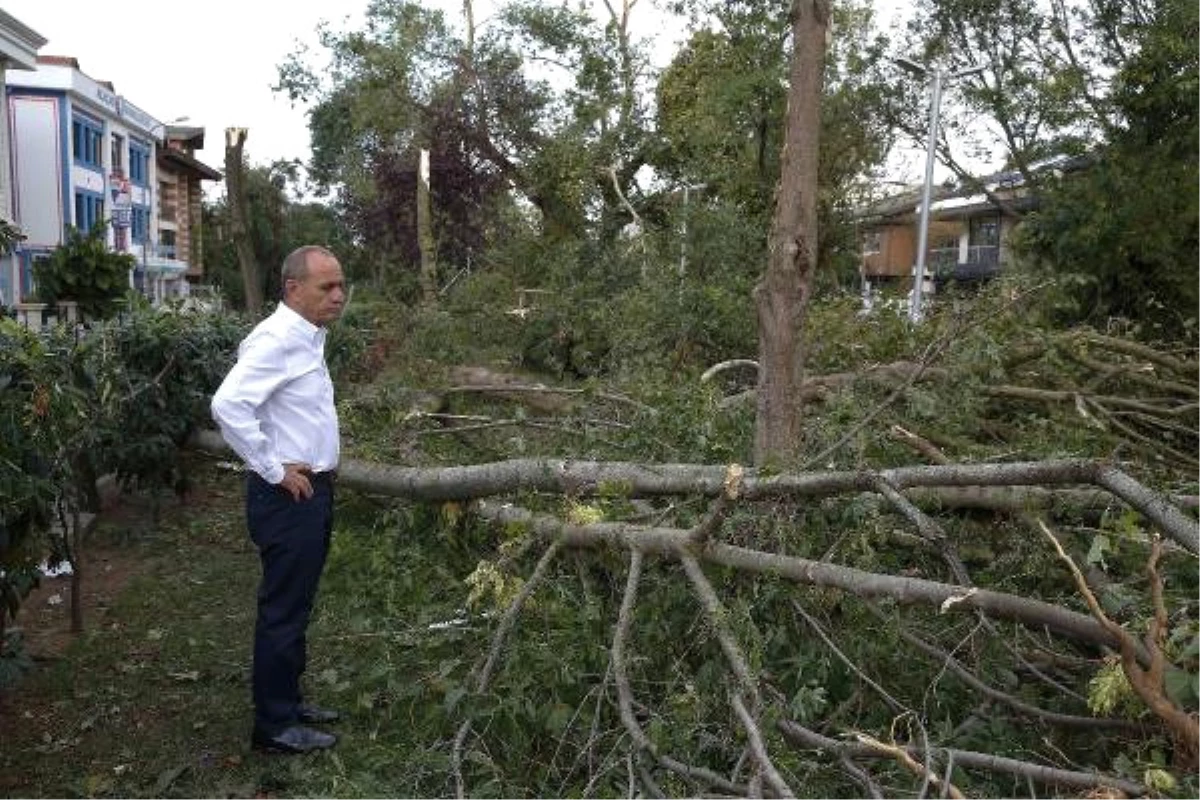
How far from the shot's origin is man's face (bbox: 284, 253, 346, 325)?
3.62 m

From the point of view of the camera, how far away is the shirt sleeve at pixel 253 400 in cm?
342

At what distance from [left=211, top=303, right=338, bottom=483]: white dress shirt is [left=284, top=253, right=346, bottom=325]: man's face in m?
0.03

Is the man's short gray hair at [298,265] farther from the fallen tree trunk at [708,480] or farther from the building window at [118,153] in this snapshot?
the building window at [118,153]

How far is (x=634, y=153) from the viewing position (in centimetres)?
1856

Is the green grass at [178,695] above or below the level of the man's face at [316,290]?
below

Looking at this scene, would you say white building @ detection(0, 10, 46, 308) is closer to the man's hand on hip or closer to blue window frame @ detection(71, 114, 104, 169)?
blue window frame @ detection(71, 114, 104, 169)

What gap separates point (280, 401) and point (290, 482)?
277mm

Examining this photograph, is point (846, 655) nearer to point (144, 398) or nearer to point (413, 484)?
point (413, 484)

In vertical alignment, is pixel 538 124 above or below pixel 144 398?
above

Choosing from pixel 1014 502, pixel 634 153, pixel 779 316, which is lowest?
pixel 1014 502

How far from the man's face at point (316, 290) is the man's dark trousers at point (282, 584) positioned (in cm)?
54

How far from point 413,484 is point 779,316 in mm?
1706

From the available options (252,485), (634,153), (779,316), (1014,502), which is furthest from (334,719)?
(634,153)

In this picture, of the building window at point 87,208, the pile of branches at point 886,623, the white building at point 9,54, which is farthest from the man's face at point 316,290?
the building window at point 87,208
